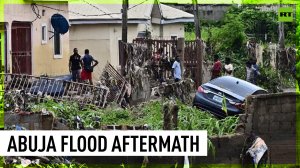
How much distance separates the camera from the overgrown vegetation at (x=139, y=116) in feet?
42.2

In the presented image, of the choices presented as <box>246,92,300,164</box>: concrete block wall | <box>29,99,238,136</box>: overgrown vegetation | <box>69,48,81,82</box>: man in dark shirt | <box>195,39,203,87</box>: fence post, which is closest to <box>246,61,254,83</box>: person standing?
<box>195,39,203,87</box>: fence post

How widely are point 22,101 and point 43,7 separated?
24.0 feet

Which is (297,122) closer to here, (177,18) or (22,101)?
(22,101)

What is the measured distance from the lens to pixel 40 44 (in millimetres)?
20703

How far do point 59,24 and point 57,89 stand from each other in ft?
17.4

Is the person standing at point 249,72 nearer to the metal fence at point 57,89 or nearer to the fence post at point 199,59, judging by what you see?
the fence post at point 199,59

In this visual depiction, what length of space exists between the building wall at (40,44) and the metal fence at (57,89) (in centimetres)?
198

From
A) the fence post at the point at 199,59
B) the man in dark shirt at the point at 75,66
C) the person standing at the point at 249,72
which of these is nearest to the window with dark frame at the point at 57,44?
the man in dark shirt at the point at 75,66

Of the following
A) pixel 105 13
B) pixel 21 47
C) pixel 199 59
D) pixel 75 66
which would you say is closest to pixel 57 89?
pixel 75 66

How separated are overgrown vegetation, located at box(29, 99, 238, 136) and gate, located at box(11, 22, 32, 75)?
157 inches

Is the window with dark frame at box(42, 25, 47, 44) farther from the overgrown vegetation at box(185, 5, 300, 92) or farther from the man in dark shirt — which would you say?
the overgrown vegetation at box(185, 5, 300, 92)

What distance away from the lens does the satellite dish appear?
2112 centimetres

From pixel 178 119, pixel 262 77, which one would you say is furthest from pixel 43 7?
pixel 178 119

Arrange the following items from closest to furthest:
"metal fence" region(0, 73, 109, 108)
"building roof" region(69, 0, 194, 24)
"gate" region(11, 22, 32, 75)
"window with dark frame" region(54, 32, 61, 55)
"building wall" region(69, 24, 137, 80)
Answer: "metal fence" region(0, 73, 109, 108) < "gate" region(11, 22, 32, 75) < "window with dark frame" region(54, 32, 61, 55) < "building roof" region(69, 0, 194, 24) < "building wall" region(69, 24, 137, 80)
